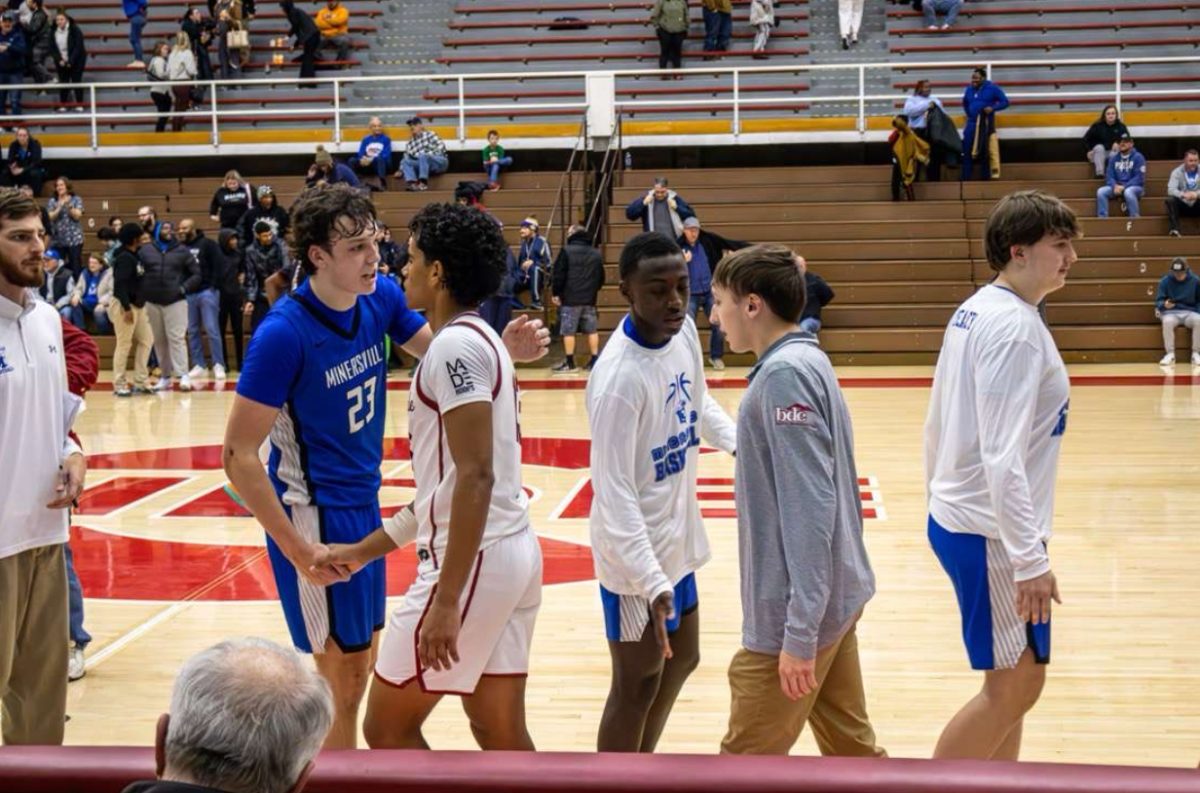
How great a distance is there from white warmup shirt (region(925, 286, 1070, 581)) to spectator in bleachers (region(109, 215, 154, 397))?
12.4 metres

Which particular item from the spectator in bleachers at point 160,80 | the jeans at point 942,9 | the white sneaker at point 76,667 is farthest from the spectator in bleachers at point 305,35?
the white sneaker at point 76,667

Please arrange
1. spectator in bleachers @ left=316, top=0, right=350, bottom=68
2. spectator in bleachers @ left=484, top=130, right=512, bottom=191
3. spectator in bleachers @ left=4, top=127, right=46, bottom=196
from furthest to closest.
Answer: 1. spectator in bleachers @ left=316, top=0, right=350, bottom=68
2. spectator in bleachers @ left=4, top=127, right=46, bottom=196
3. spectator in bleachers @ left=484, top=130, right=512, bottom=191

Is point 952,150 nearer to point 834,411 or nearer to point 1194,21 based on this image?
point 1194,21

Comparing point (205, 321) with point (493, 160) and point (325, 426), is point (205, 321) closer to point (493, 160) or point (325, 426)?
point (493, 160)

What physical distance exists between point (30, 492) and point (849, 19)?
775 inches

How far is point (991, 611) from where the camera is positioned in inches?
143

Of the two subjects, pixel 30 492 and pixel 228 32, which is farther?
pixel 228 32

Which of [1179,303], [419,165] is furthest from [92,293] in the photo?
[1179,303]

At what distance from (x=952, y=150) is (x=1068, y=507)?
11.0 metres

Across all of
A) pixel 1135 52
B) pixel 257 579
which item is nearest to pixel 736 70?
pixel 1135 52

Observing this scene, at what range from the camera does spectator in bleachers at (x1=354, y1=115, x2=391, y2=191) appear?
1917 centimetres

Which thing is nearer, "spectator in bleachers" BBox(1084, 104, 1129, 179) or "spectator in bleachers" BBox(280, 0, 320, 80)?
"spectator in bleachers" BBox(1084, 104, 1129, 179)

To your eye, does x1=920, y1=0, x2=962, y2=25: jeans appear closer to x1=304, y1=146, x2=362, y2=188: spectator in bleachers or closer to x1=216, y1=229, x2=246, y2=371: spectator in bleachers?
x1=304, y1=146, x2=362, y2=188: spectator in bleachers

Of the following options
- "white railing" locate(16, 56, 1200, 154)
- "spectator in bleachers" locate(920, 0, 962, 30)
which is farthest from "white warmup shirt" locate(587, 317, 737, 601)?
"spectator in bleachers" locate(920, 0, 962, 30)
